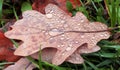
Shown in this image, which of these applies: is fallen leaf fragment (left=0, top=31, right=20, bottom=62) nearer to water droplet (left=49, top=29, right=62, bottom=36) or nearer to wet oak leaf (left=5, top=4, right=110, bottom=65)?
wet oak leaf (left=5, top=4, right=110, bottom=65)

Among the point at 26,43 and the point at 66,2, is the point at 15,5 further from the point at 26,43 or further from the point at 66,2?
the point at 26,43

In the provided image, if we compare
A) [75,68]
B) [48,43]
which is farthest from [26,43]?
[75,68]

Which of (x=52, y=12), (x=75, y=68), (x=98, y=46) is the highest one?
(x=52, y=12)

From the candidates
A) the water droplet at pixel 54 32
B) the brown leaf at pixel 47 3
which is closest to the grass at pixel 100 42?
the brown leaf at pixel 47 3

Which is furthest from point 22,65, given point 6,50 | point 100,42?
point 100,42

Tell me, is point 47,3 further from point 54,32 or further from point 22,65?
point 22,65

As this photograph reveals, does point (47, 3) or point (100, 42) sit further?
point (47, 3)
